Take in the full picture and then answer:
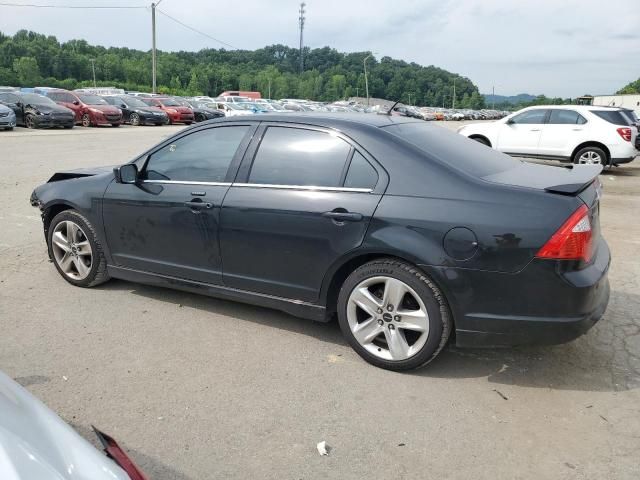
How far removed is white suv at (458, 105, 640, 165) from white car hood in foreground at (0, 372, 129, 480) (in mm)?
13712

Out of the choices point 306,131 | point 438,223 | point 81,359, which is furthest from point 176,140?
point 438,223

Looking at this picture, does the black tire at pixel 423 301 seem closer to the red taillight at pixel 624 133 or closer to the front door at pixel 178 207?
the front door at pixel 178 207

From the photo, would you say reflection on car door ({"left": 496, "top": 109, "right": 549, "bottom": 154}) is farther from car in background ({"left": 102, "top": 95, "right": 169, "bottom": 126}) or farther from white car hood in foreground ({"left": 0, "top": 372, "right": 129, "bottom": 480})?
car in background ({"left": 102, "top": 95, "right": 169, "bottom": 126})

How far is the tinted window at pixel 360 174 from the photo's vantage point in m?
3.55

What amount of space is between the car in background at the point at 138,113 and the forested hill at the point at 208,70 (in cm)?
5910

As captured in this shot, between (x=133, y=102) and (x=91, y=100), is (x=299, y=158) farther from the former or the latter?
(x=133, y=102)

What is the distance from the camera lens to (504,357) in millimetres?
3789

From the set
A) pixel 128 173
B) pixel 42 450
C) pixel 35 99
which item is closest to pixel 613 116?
pixel 128 173

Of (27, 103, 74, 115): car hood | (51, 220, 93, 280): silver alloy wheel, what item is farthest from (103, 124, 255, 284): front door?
(27, 103, 74, 115): car hood

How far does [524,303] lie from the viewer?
3154 mm

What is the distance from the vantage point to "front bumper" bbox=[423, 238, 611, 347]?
10.2 ft

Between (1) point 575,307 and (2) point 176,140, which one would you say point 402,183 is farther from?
(2) point 176,140

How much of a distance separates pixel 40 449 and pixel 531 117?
14.3 meters

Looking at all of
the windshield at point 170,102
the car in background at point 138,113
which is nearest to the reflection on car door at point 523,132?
the car in background at point 138,113
